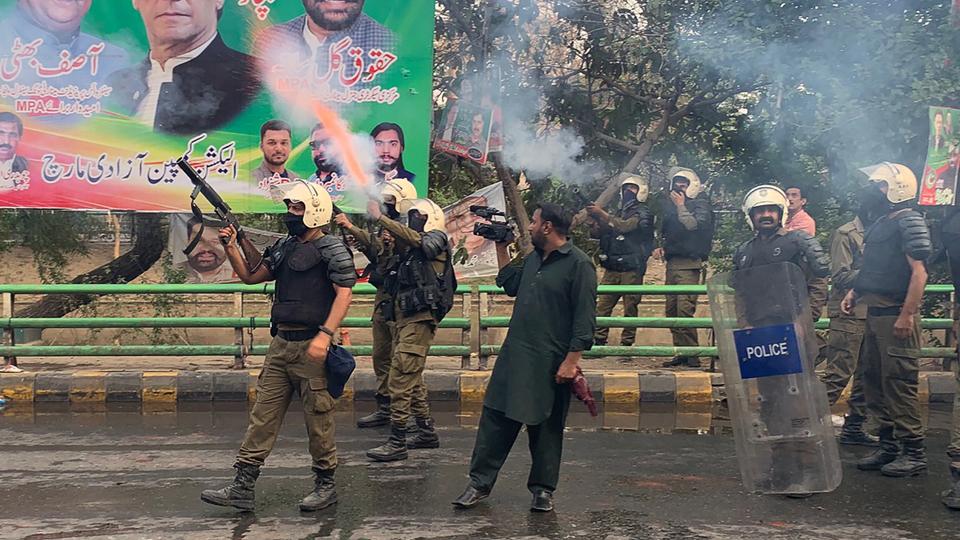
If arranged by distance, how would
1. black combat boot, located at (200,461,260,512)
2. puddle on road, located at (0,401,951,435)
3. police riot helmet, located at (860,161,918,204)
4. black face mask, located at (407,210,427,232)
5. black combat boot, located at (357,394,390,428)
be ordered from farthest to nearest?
puddle on road, located at (0,401,951,435)
black combat boot, located at (357,394,390,428)
black face mask, located at (407,210,427,232)
police riot helmet, located at (860,161,918,204)
black combat boot, located at (200,461,260,512)

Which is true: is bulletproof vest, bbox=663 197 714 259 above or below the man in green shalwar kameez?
above

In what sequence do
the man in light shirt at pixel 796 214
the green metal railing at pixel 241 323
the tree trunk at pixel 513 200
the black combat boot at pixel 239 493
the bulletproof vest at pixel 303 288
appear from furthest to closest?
the tree trunk at pixel 513 200 < the green metal railing at pixel 241 323 < the man in light shirt at pixel 796 214 < the bulletproof vest at pixel 303 288 < the black combat boot at pixel 239 493

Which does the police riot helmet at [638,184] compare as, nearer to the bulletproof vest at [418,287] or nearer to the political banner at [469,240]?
the political banner at [469,240]

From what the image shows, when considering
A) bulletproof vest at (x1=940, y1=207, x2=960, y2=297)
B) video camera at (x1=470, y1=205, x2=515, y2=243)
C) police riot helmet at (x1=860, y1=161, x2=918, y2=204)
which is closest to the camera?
video camera at (x1=470, y1=205, x2=515, y2=243)

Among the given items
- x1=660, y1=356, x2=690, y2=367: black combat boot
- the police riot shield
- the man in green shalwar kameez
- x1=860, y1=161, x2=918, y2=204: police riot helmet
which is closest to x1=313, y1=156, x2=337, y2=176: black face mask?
x1=660, y1=356, x2=690, y2=367: black combat boot

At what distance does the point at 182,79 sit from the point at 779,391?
6.97 meters

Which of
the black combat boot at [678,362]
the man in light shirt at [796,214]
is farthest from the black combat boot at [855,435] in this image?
the black combat boot at [678,362]

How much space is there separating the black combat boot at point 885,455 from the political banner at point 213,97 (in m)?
5.24

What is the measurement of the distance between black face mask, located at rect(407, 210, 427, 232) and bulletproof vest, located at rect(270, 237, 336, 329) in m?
1.58

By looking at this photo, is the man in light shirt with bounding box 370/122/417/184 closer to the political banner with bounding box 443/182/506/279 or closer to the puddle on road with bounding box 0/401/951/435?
the political banner with bounding box 443/182/506/279

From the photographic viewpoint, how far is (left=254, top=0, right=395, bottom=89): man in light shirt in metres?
10.2

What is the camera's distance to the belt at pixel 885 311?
20.6ft

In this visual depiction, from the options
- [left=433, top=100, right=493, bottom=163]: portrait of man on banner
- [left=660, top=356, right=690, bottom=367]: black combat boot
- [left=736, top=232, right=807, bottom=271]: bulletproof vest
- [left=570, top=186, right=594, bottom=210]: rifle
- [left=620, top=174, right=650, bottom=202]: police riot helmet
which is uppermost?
[left=433, top=100, right=493, bottom=163]: portrait of man on banner

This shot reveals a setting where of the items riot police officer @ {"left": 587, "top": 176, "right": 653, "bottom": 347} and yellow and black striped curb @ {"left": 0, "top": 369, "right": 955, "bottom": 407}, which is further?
riot police officer @ {"left": 587, "top": 176, "right": 653, "bottom": 347}
